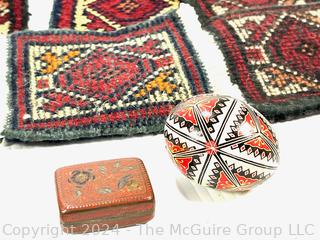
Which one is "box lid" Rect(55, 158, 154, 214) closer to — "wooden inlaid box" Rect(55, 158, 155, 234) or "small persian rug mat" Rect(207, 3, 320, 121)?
"wooden inlaid box" Rect(55, 158, 155, 234)

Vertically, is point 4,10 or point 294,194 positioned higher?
point 4,10

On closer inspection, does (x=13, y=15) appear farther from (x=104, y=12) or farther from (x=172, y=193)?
(x=172, y=193)

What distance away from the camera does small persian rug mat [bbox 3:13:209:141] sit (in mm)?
1209

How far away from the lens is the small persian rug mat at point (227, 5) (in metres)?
1.61

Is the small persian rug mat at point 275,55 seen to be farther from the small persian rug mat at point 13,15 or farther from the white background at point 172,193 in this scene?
the small persian rug mat at point 13,15

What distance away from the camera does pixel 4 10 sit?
1.74 m

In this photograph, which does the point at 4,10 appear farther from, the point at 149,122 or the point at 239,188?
the point at 239,188

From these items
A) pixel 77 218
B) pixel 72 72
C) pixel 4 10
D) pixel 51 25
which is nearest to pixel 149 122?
pixel 72 72

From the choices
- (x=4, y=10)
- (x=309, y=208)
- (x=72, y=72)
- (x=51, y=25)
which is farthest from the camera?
(x=4, y=10)

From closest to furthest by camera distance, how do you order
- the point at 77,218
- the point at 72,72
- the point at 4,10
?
the point at 77,218, the point at 72,72, the point at 4,10

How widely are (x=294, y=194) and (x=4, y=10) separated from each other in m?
1.10

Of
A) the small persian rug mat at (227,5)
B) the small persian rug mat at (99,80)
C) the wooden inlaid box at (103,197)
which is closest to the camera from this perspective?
the wooden inlaid box at (103,197)

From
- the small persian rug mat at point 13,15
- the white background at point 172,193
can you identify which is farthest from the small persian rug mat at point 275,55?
the small persian rug mat at point 13,15

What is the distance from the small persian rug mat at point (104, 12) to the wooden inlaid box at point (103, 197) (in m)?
0.74
